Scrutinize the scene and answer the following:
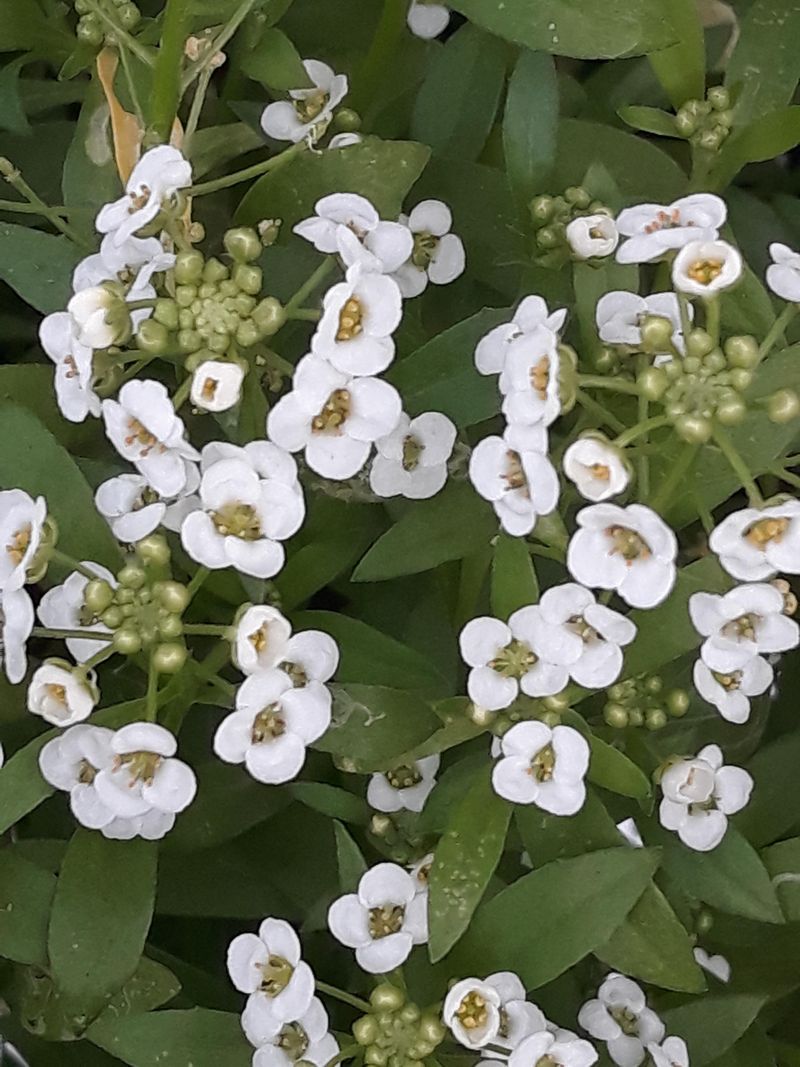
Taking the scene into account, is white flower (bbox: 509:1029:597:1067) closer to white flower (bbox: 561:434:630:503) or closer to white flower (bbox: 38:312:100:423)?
white flower (bbox: 561:434:630:503)

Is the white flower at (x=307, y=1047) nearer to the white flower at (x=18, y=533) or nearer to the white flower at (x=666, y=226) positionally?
the white flower at (x=18, y=533)

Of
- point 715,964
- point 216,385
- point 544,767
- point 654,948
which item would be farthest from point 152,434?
point 715,964

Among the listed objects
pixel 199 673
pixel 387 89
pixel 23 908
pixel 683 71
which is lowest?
pixel 23 908

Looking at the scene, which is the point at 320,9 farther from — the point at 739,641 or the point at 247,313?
the point at 739,641

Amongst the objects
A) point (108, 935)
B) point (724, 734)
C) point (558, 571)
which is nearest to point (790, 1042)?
point (724, 734)

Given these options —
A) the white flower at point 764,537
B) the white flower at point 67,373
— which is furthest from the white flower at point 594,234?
the white flower at point 67,373

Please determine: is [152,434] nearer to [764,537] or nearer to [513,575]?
[513,575]

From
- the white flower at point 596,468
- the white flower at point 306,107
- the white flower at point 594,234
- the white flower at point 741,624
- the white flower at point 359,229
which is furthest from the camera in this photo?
the white flower at point 306,107
